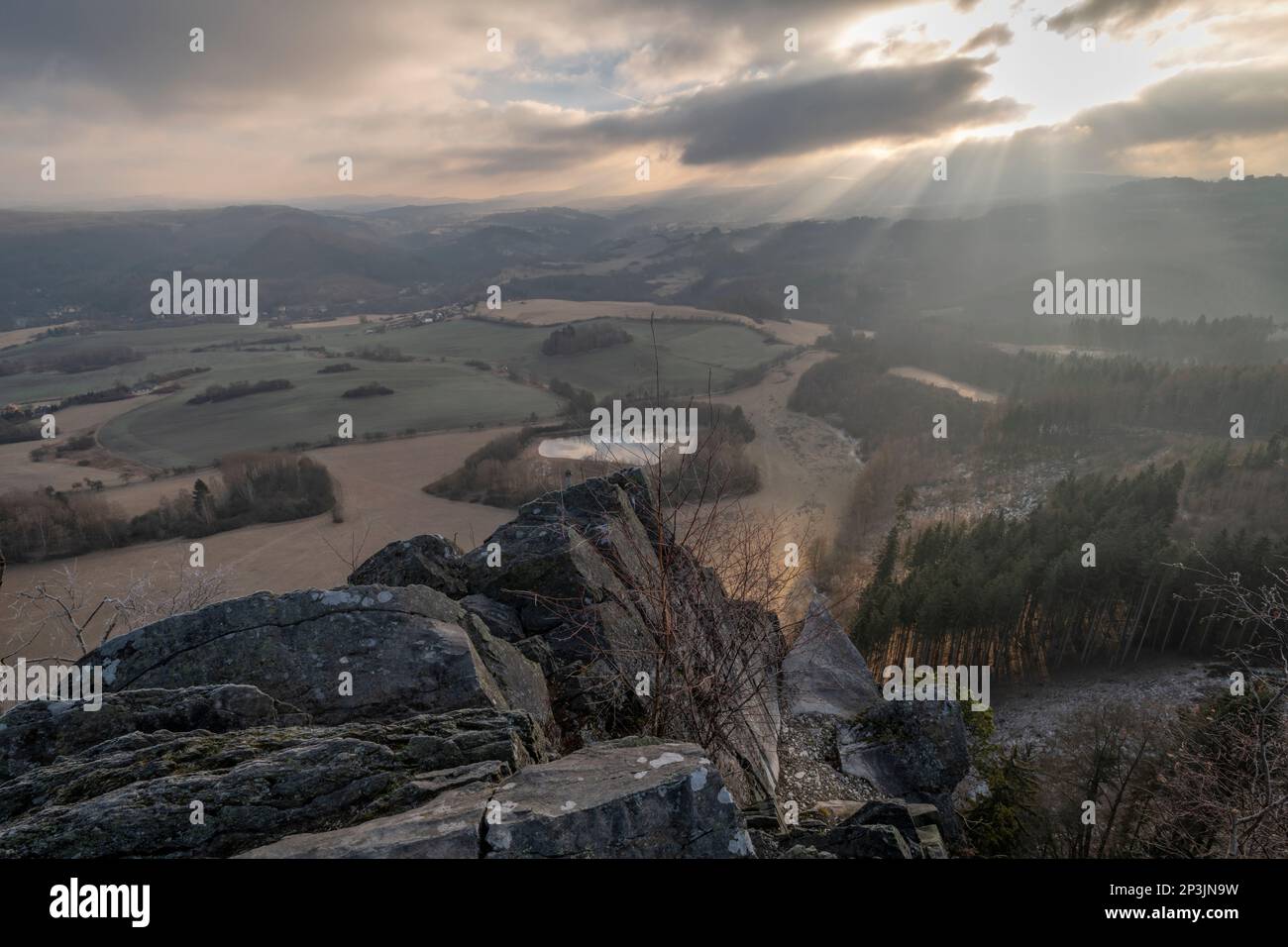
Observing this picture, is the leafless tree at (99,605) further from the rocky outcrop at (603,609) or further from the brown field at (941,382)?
the brown field at (941,382)

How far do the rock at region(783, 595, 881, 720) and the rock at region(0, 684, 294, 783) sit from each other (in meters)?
12.4

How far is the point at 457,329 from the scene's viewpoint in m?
134

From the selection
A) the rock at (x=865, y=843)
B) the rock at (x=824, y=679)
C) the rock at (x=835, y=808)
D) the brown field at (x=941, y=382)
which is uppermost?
the brown field at (x=941, y=382)

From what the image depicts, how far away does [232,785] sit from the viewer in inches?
190

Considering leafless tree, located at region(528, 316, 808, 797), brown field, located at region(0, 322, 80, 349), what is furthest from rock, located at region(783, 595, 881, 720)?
brown field, located at region(0, 322, 80, 349)

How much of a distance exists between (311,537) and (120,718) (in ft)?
139

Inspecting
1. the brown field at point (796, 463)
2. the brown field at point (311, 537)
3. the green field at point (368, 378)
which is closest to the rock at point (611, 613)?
the brown field at point (796, 463)

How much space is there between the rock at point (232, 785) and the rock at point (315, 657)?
106 cm

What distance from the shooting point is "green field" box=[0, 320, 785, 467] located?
71.9 m

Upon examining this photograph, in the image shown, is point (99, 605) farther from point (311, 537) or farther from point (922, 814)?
point (311, 537)

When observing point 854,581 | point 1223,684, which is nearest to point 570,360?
point 854,581

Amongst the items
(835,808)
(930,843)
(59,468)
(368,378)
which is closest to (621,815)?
(930,843)

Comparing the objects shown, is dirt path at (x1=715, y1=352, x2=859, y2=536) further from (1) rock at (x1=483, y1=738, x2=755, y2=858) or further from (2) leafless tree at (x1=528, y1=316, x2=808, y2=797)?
(1) rock at (x1=483, y1=738, x2=755, y2=858)

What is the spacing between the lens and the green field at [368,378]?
71.9 metres
